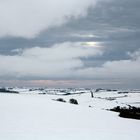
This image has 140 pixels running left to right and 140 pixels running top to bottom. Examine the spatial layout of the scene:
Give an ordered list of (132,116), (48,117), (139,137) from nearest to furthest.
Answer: (139,137)
(48,117)
(132,116)

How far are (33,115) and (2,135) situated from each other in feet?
43.7

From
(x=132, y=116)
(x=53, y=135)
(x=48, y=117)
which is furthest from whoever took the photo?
(x=132, y=116)

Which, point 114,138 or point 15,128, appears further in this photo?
point 15,128

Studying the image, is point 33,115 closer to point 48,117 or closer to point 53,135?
point 48,117

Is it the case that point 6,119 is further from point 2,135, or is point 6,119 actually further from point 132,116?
point 132,116

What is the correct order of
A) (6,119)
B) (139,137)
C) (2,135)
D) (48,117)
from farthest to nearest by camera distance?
(48,117), (6,119), (139,137), (2,135)

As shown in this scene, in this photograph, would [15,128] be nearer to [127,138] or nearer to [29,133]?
[29,133]

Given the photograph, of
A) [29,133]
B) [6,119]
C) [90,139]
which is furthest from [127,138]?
[6,119]

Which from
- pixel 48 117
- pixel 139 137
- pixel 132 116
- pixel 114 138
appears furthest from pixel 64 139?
pixel 132 116

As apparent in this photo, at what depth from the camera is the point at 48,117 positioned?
33.4 metres

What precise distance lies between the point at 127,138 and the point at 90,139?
2.99m

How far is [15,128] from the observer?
23641 mm

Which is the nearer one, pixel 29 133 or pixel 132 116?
pixel 29 133

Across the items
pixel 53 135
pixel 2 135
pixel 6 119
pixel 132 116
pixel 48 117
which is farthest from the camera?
pixel 132 116
